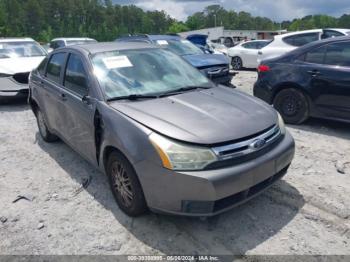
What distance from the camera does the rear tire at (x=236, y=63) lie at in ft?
45.9

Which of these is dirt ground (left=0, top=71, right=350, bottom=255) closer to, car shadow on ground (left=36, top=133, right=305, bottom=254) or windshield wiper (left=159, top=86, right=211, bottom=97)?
car shadow on ground (left=36, top=133, right=305, bottom=254)

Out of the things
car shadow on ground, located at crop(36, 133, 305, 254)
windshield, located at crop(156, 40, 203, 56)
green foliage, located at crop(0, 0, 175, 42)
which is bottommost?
car shadow on ground, located at crop(36, 133, 305, 254)

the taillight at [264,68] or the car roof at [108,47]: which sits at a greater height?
the car roof at [108,47]

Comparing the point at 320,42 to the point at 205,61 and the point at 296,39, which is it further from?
the point at 296,39

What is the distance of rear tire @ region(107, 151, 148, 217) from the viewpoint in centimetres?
292

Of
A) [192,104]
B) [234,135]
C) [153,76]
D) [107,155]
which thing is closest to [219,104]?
[192,104]

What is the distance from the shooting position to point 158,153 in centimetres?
264

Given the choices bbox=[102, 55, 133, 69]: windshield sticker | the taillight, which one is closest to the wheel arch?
the taillight

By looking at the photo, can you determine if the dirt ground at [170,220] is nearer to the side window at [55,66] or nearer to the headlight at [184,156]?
the headlight at [184,156]

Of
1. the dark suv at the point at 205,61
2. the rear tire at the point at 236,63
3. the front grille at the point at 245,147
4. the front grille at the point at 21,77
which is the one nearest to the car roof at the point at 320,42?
the dark suv at the point at 205,61

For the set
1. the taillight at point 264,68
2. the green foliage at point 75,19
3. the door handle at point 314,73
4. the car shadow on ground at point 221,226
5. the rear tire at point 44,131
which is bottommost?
the car shadow on ground at point 221,226

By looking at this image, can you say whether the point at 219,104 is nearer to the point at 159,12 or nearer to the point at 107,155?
the point at 107,155

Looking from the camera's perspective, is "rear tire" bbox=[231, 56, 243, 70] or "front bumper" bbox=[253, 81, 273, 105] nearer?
"front bumper" bbox=[253, 81, 273, 105]

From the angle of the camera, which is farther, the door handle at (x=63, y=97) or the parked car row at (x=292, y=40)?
the parked car row at (x=292, y=40)
